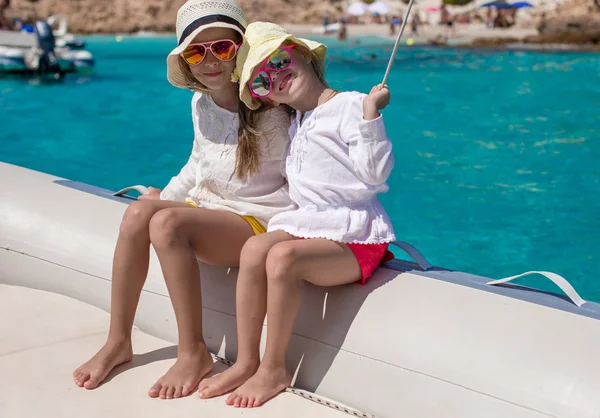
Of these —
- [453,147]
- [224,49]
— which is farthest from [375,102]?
[453,147]

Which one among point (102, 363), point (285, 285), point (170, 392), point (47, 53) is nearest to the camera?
point (285, 285)

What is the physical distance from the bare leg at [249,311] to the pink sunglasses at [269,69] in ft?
1.33

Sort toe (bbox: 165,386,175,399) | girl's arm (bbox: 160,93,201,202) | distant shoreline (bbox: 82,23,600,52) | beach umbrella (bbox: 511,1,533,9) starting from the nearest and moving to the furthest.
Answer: toe (bbox: 165,386,175,399) < girl's arm (bbox: 160,93,201,202) < distant shoreline (bbox: 82,23,600,52) < beach umbrella (bbox: 511,1,533,9)

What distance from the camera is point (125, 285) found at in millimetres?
2193

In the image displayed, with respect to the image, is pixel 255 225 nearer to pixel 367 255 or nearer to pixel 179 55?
pixel 367 255

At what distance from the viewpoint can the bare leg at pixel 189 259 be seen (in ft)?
6.80

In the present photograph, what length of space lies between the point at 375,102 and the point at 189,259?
2.20 ft

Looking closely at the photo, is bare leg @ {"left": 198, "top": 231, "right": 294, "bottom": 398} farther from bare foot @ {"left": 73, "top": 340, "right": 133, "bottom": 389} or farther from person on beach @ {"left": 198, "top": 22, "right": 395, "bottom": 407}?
bare foot @ {"left": 73, "top": 340, "right": 133, "bottom": 389}

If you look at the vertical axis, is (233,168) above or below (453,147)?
above

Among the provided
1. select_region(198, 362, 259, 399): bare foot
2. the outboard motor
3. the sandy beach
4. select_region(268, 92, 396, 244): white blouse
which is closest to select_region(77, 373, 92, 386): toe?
select_region(198, 362, 259, 399): bare foot

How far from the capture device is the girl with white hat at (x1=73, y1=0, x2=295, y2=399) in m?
2.11

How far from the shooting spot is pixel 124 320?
2232 mm

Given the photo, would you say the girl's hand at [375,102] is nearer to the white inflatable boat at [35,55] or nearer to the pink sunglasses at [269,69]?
the pink sunglasses at [269,69]

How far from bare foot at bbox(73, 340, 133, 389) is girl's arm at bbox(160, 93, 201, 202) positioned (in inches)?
20.2
